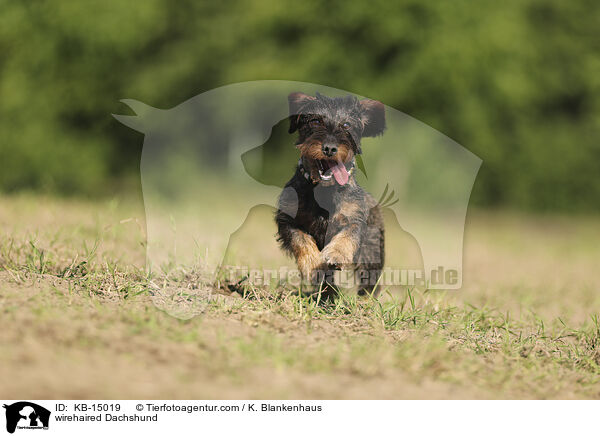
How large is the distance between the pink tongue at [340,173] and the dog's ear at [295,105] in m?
0.45

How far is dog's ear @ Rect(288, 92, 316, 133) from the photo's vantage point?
4.20 m

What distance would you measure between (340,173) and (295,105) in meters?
0.59

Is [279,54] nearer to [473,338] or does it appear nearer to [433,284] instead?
[433,284]

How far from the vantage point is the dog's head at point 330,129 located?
4000 millimetres

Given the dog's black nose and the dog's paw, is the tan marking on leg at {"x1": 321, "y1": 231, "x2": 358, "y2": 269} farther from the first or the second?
the dog's black nose

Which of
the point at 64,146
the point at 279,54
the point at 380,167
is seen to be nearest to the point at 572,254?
the point at 380,167

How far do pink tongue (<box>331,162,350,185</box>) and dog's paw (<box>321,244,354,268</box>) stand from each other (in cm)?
44
